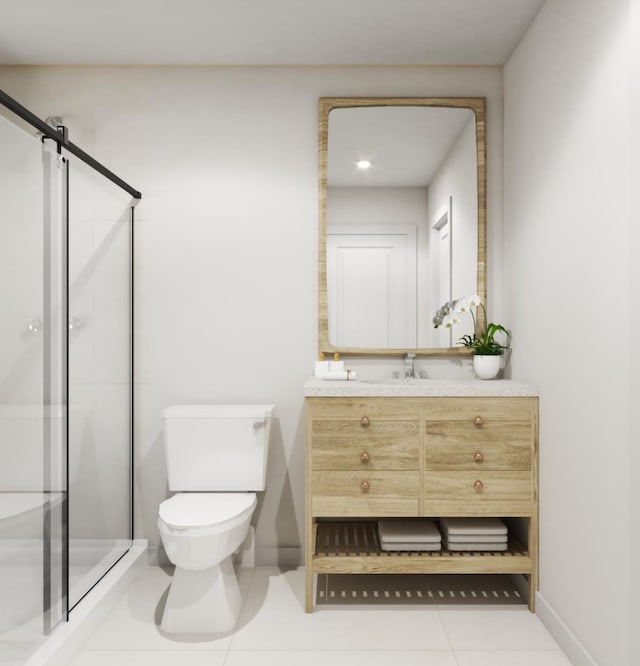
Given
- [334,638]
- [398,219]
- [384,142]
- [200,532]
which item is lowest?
[334,638]

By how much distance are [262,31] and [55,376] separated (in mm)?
1694

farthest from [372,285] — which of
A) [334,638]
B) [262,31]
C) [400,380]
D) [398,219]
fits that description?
[334,638]

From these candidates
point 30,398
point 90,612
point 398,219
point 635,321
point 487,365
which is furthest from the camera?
point 398,219

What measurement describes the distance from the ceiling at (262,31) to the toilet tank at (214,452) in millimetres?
1685

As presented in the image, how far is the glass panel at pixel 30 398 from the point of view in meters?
1.66

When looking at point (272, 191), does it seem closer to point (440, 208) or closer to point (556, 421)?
point (440, 208)

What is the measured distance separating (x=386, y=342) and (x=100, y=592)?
5.39ft

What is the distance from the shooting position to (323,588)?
2.52m

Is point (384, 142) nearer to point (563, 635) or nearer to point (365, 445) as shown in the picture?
point (365, 445)

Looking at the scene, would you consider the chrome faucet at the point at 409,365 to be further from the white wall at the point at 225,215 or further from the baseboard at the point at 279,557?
the baseboard at the point at 279,557

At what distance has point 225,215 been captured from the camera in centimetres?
281

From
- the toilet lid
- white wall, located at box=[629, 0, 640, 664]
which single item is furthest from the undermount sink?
white wall, located at box=[629, 0, 640, 664]

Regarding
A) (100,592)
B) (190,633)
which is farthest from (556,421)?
(100,592)

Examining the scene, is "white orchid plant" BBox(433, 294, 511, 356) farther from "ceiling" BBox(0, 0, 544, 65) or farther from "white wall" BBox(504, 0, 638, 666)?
"ceiling" BBox(0, 0, 544, 65)
